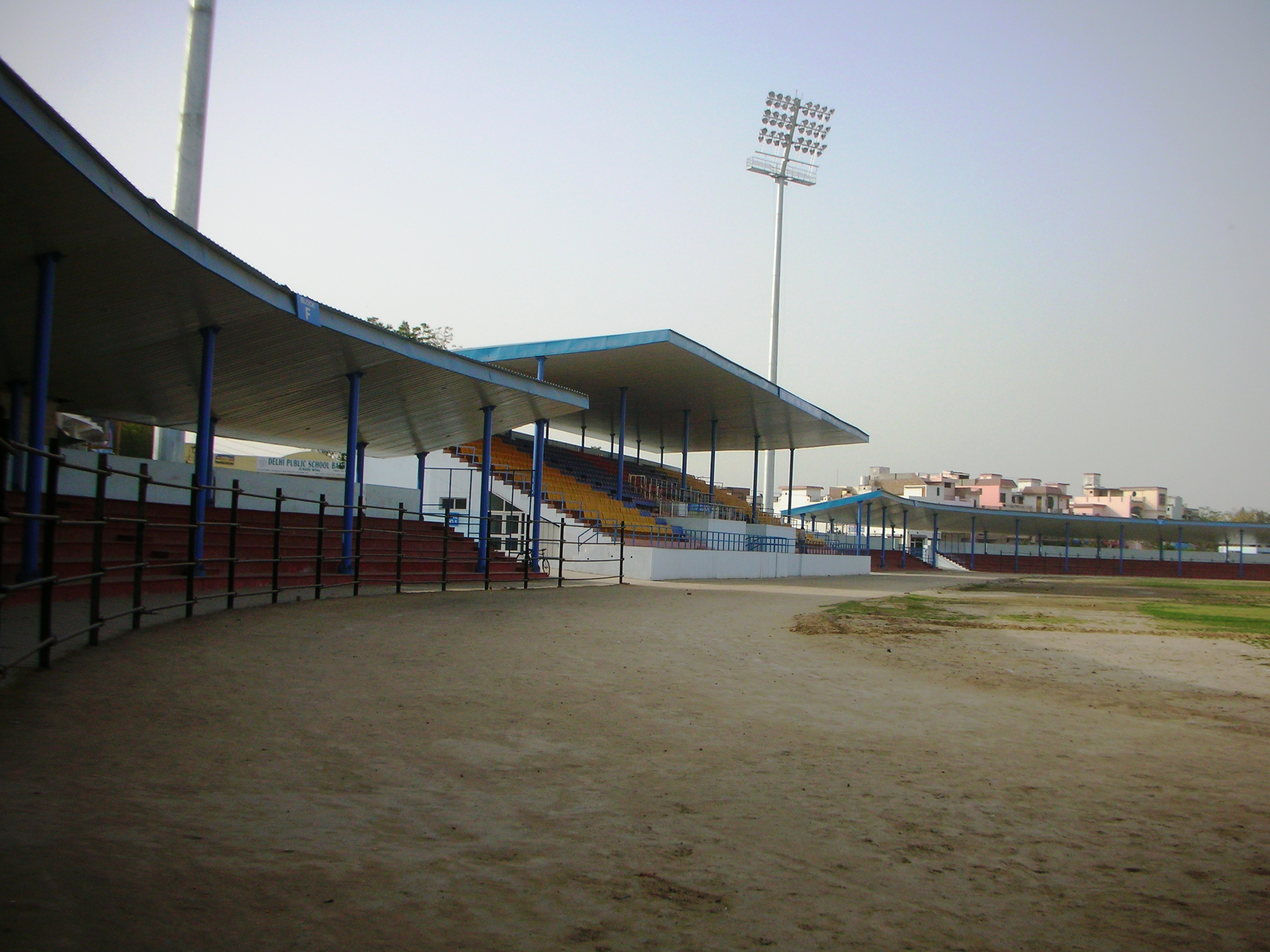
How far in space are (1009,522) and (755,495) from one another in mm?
26185

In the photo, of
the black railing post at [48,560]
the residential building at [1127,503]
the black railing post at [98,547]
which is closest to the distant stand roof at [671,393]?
the black railing post at [98,547]

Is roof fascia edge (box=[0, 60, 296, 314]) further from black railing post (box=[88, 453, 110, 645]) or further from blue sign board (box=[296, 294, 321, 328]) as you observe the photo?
black railing post (box=[88, 453, 110, 645])

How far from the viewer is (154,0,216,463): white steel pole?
20.0 m

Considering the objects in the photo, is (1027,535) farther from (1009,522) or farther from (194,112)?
(194,112)

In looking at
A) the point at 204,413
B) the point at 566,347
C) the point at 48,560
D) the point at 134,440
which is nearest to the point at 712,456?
the point at 566,347

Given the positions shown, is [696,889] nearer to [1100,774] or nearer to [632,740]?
[632,740]

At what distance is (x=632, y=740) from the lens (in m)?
5.28

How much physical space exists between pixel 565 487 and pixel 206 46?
1540 centimetres

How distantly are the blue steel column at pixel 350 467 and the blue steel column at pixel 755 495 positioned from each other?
76.4ft

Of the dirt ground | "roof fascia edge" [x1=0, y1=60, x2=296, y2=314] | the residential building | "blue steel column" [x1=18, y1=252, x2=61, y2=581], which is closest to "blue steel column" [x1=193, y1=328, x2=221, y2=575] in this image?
"roof fascia edge" [x1=0, y1=60, x2=296, y2=314]

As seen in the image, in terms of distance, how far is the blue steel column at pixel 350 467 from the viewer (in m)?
15.5

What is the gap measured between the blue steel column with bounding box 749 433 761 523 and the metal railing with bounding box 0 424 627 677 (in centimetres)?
1435

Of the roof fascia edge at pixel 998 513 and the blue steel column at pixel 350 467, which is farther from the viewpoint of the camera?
the roof fascia edge at pixel 998 513

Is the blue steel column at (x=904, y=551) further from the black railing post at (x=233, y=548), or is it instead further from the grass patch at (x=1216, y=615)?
the black railing post at (x=233, y=548)
